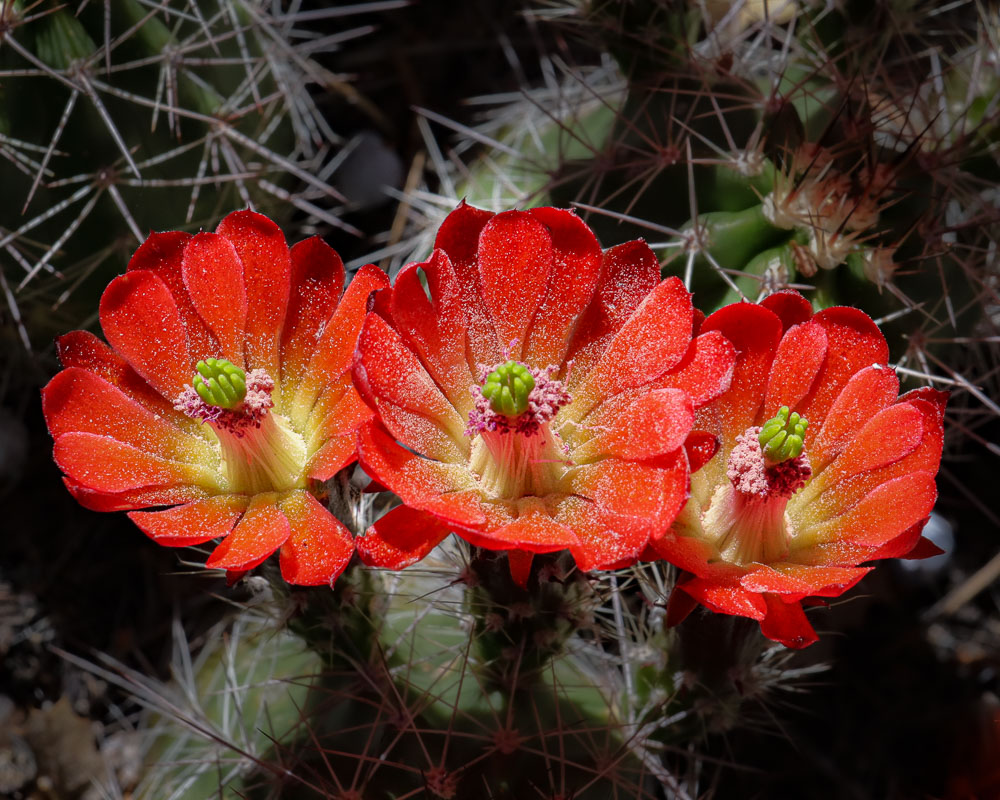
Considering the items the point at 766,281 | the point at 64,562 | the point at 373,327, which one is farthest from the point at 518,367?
the point at 64,562

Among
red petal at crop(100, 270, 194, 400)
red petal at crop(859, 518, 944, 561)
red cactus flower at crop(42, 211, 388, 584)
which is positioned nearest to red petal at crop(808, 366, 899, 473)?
red petal at crop(859, 518, 944, 561)

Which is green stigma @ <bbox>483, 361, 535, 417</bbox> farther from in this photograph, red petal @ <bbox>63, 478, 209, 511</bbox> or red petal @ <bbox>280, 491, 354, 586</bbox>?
red petal @ <bbox>63, 478, 209, 511</bbox>

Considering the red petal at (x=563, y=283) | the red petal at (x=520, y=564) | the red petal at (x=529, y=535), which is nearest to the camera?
the red petal at (x=529, y=535)

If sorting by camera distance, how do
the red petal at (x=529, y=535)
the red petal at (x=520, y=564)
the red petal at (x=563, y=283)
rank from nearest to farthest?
1. the red petal at (x=529, y=535)
2. the red petal at (x=520, y=564)
3. the red petal at (x=563, y=283)

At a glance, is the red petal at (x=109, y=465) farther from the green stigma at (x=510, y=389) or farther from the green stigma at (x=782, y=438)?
the green stigma at (x=782, y=438)

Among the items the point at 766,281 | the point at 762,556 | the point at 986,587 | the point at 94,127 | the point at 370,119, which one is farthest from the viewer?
the point at 370,119

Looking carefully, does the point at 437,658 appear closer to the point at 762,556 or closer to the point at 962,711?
the point at 762,556

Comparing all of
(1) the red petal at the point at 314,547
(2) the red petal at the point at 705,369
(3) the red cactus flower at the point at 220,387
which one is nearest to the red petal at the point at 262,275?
(3) the red cactus flower at the point at 220,387
